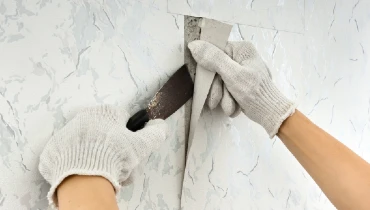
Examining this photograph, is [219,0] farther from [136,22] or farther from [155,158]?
[155,158]

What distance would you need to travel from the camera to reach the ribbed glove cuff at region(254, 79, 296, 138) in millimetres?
976

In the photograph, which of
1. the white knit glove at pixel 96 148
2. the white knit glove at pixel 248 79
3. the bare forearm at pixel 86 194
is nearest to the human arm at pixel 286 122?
the white knit glove at pixel 248 79

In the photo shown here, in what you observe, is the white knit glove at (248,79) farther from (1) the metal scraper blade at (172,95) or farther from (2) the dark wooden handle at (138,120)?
(2) the dark wooden handle at (138,120)

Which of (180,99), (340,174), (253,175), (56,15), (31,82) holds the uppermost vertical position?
(56,15)

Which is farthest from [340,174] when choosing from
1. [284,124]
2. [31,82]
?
[31,82]

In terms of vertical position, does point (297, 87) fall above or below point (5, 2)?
below

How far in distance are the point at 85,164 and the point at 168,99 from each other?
11.5 inches

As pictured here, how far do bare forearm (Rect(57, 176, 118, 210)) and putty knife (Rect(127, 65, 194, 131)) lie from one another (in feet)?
0.63

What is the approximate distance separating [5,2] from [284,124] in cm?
68

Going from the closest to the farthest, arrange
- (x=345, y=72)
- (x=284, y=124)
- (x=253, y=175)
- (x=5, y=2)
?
(x=5, y=2) < (x=284, y=124) < (x=253, y=175) < (x=345, y=72)

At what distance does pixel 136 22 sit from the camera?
901mm

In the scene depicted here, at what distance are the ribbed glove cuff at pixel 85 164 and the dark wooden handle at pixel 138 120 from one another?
0.42ft

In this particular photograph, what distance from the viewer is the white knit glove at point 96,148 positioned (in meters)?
0.71

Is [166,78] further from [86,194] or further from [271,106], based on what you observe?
[86,194]
